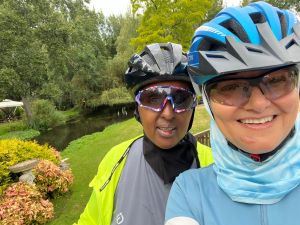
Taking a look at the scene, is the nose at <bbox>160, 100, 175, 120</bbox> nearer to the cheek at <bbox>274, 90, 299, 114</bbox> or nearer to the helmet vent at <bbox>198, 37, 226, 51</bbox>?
the helmet vent at <bbox>198, 37, 226, 51</bbox>

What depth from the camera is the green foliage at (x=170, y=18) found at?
14.0 m

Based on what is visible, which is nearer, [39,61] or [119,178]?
[119,178]

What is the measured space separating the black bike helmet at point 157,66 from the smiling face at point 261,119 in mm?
702

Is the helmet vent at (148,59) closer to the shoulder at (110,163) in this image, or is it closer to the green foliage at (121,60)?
the shoulder at (110,163)

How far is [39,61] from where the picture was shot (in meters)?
23.3

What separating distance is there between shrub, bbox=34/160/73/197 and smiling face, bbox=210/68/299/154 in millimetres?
7835

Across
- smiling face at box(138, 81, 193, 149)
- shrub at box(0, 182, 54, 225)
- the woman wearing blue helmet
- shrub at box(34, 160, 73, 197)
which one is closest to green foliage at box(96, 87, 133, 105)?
shrub at box(34, 160, 73, 197)

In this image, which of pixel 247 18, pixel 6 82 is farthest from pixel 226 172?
pixel 6 82

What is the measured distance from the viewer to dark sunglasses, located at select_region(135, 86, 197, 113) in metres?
1.97

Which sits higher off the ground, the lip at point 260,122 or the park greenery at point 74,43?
the park greenery at point 74,43

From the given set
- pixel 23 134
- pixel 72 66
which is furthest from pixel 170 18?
pixel 72 66

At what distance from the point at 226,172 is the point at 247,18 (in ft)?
2.29

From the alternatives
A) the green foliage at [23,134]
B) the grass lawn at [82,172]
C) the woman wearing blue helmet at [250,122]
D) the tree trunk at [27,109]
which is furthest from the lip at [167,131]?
the tree trunk at [27,109]

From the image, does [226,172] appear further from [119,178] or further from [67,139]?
[67,139]
